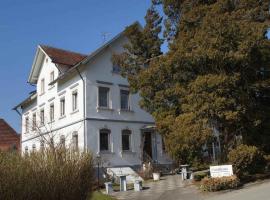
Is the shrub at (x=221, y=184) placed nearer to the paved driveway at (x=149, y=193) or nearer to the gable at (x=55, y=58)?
the paved driveway at (x=149, y=193)

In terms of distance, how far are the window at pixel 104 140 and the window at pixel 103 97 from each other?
6.78 feet

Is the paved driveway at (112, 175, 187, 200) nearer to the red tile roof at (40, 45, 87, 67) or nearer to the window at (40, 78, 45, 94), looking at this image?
the red tile roof at (40, 45, 87, 67)

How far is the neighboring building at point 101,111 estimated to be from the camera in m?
30.5

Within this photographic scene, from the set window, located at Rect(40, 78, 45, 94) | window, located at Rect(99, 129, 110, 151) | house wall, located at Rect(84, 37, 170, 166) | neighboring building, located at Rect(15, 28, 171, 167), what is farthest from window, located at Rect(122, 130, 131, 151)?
window, located at Rect(40, 78, 45, 94)

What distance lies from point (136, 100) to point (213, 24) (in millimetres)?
15353

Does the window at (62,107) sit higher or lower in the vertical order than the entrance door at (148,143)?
higher

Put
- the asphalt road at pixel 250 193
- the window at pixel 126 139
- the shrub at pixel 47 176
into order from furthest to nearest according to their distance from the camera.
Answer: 1. the window at pixel 126 139
2. the asphalt road at pixel 250 193
3. the shrub at pixel 47 176

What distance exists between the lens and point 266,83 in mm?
20203

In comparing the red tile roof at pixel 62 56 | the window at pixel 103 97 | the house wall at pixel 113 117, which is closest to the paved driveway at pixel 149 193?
the house wall at pixel 113 117

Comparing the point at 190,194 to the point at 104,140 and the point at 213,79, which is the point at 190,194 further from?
the point at 104,140

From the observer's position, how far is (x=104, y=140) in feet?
102

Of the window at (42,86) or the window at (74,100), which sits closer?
the window at (74,100)

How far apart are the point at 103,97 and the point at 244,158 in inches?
596

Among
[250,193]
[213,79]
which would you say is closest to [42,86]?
[213,79]
